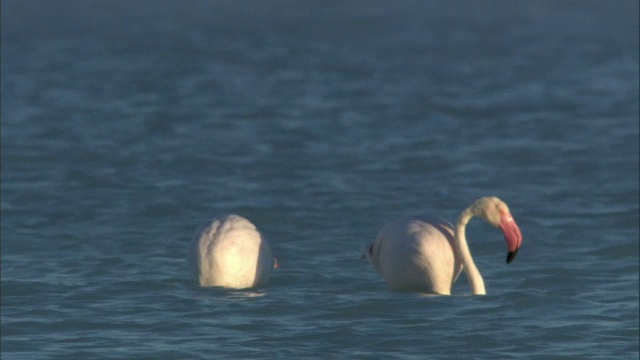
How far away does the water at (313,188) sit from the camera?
509 inches

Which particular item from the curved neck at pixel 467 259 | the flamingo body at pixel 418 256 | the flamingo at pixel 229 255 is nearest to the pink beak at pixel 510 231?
the curved neck at pixel 467 259

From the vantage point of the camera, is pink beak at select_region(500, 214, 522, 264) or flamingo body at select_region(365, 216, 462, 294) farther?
pink beak at select_region(500, 214, 522, 264)

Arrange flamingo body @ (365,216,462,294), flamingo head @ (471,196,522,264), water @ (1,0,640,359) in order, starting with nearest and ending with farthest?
water @ (1,0,640,359) < flamingo body @ (365,216,462,294) < flamingo head @ (471,196,522,264)

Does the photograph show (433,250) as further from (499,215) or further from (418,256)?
(499,215)

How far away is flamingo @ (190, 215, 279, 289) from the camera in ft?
45.5

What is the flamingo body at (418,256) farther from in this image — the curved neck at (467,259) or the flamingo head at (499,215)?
the flamingo head at (499,215)

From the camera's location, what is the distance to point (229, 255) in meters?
13.8

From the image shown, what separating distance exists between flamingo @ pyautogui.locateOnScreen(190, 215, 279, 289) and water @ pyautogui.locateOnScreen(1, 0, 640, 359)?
0.60 feet

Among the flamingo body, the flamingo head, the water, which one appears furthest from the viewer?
the flamingo head

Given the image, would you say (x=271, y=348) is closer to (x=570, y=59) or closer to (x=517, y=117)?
(x=517, y=117)

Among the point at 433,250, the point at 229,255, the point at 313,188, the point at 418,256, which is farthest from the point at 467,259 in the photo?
the point at 313,188

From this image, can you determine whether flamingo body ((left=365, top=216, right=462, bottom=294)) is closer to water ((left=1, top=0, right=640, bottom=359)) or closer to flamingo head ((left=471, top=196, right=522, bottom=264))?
water ((left=1, top=0, right=640, bottom=359))

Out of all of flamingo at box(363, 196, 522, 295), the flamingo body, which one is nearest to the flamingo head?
flamingo at box(363, 196, 522, 295)

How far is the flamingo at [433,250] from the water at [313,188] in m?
0.16
